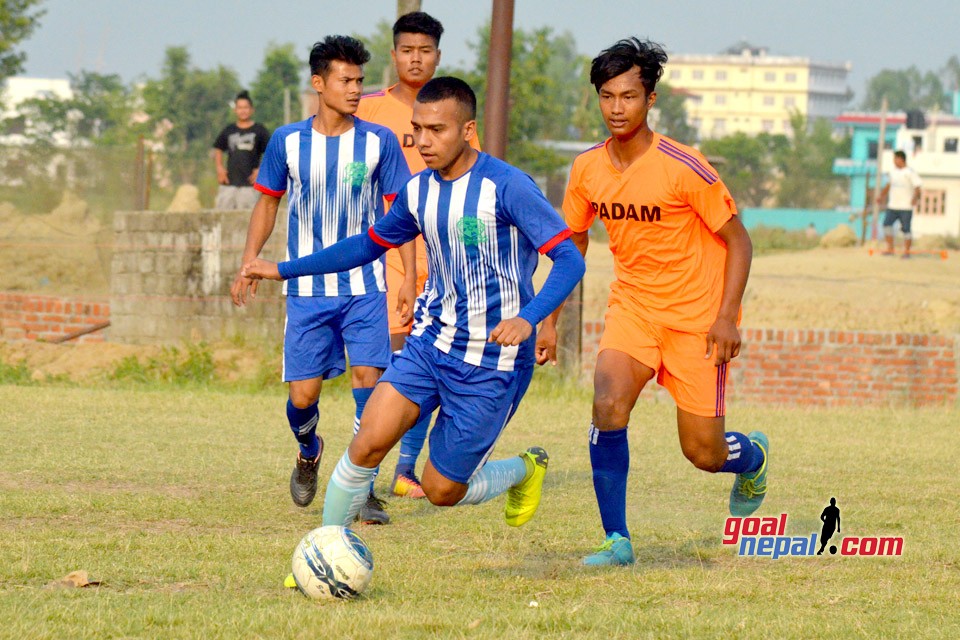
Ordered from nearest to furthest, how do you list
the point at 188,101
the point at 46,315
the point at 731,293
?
the point at 731,293 < the point at 46,315 < the point at 188,101

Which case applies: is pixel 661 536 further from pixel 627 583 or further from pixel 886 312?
pixel 886 312

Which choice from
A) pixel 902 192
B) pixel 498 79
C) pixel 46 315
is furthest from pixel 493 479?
pixel 902 192

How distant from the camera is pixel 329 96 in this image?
7.09 metres

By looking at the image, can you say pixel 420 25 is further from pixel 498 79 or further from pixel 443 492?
pixel 498 79

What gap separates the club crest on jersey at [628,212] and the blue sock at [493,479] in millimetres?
1224

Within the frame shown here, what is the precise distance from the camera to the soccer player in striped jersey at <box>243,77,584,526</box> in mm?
5539

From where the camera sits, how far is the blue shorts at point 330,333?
7145 millimetres

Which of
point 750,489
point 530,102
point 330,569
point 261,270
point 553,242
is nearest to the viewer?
point 330,569

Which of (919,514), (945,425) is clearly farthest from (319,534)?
(945,425)

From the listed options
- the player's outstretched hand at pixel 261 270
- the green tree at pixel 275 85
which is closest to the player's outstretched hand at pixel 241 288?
the player's outstretched hand at pixel 261 270

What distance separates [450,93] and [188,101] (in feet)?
241

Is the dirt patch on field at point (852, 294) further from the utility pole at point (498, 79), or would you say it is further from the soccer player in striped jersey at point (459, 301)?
the soccer player in striped jersey at point (459, 301)

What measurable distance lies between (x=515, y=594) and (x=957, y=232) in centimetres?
6334

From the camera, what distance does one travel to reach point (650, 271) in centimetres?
628
